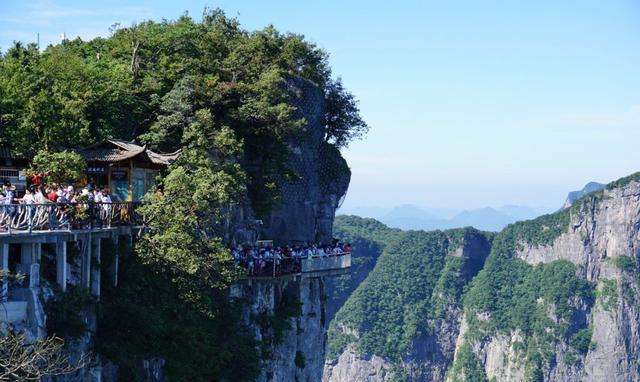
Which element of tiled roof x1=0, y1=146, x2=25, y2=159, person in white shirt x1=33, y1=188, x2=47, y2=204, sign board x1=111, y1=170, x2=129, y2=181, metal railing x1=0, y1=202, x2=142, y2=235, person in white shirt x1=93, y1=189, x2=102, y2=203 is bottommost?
metal railing x1=0, y1=202, x2=142, y2=235

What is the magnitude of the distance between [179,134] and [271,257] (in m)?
5.53

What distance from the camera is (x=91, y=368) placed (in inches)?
1227

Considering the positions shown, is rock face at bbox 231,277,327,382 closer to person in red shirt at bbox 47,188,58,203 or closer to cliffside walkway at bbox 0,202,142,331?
cliffside walkway at bbox 0,202,142,331

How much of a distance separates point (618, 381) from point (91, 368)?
475 feet

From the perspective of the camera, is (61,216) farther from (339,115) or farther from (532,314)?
(532,314)

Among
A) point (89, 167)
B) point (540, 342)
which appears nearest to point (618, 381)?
point (540, 342)

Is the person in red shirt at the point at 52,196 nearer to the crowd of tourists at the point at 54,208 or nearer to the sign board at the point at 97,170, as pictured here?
the crowd of tourists at the point at 54,208

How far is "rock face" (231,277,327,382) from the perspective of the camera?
139ft

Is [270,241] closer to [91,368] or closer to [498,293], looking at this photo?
[91,368]

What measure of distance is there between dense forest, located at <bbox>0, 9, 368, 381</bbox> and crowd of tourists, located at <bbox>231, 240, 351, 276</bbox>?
1545 mm

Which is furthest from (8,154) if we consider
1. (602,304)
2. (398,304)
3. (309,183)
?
(398,304)

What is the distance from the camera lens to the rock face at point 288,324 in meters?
42.4

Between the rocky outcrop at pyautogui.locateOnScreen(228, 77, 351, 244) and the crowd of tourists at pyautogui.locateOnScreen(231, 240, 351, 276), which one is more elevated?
the rocky outcrop at pyautogui.locateOnScreen(228, 77, 351, 244)

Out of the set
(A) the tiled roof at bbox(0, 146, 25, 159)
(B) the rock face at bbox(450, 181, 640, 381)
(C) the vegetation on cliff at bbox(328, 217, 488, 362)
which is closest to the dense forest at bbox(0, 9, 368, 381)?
(A) the tiled roof at bbox(0, 146, 25, 159)
